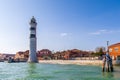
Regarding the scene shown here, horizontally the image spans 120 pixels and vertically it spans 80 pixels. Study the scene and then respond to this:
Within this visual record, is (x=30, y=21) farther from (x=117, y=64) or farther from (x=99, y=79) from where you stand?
(x=99, y=79)

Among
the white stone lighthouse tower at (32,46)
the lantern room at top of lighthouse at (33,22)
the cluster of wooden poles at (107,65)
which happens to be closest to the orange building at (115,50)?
the cluster of wooden poles at (107,65)

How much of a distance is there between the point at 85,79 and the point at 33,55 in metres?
87.1

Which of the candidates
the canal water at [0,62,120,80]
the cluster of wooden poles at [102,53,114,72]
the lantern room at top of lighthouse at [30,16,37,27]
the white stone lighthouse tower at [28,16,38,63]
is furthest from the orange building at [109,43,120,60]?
the lantern room at top of lighthouse at [30,16,37,27]

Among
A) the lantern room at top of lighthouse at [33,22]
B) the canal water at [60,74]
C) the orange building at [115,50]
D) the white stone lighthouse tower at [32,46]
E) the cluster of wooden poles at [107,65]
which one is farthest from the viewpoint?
the lantern room at top of lighthouse at [33,22]

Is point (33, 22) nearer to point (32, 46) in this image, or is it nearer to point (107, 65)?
point (32, 46)

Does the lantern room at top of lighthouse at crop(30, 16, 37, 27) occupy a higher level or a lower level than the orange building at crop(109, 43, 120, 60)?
higher

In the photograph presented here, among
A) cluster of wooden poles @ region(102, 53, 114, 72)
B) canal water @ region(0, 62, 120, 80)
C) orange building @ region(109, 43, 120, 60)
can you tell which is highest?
orange building @ region(109, 43, 120, 60)

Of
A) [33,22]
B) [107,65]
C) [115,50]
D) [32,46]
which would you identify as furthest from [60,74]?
[33,22]

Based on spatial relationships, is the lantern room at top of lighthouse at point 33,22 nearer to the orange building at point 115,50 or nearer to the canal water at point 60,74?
the orange building at point 115,50

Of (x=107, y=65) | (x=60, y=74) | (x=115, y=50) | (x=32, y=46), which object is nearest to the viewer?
(x=60, y=74)

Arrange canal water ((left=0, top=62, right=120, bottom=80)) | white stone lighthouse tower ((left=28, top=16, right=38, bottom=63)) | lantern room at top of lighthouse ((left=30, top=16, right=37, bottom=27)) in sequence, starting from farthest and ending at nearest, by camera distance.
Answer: lantern room at top of lighthouse ((left=30, top=16, right=37, bottom=27)), white stone lighthouse tower ((left=28, top=16, right=38, bottom=63)), canal water ((left=0, top=62, right=120, bottom=80))

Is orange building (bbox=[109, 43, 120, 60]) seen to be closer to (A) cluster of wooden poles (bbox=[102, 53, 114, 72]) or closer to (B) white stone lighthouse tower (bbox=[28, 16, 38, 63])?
(A) cluster of wooden poles (bbox=[102, 53, 114, 72])

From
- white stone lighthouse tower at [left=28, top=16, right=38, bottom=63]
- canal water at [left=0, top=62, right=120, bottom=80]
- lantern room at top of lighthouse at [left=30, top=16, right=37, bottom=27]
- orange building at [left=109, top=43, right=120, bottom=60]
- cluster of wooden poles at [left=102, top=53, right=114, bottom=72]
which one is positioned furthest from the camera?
lantern room at top of lighthouse at [left=30, top=16, right=37, bottom=27]

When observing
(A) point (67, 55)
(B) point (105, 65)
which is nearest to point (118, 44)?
(B) point (105, 65)
